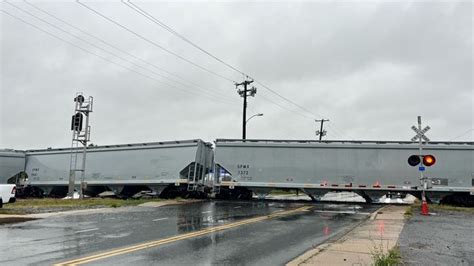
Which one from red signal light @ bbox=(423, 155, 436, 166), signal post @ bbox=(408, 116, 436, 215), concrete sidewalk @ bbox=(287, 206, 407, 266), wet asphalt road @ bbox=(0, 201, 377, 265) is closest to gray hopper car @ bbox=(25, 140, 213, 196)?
wet asphalt road @ bbox=(0, 201, 377, 265)

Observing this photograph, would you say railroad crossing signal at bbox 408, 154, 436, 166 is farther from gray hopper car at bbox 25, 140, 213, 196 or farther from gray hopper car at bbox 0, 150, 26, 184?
gray hopper car at bbox 0, 150, 26, 184

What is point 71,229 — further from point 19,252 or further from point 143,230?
point 19,252

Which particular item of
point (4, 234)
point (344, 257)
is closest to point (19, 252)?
point (4, 234)

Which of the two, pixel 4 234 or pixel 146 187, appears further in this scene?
pixel 146 187

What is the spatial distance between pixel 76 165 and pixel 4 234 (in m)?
20.9

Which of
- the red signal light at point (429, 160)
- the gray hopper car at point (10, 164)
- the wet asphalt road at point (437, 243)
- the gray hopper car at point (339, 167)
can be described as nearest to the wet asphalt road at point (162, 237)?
the wet asphalt road at point (437, 243)

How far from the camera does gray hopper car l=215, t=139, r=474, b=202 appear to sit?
994 inches

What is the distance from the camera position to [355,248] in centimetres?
877

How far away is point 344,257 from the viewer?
7750 millimetres

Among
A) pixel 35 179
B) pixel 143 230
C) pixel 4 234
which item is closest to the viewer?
pixel 4 234

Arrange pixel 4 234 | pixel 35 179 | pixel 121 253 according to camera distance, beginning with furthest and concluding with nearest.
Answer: pixel 35 179 → pixel 4 234 → pixel 121 253

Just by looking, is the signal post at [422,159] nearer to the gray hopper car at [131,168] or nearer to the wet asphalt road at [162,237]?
the wet asphalt road at [162,237]

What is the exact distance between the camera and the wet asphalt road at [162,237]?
781cm

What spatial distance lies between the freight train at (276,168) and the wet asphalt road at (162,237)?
38.7ft
